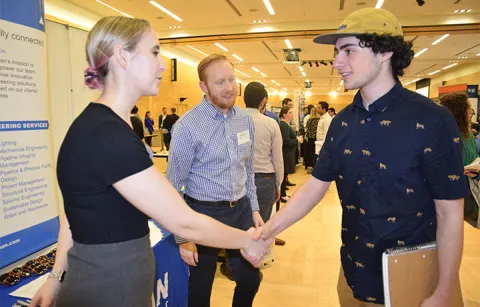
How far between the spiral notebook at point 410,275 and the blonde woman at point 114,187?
2.04ft

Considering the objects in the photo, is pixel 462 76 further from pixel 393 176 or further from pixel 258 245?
pixel 393 176

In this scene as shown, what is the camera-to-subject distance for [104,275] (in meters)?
1.05

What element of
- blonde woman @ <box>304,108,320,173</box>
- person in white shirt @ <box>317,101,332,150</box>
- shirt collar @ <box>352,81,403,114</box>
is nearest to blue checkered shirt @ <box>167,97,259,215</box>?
shirt collar @ <box>352,81,403,114</box>

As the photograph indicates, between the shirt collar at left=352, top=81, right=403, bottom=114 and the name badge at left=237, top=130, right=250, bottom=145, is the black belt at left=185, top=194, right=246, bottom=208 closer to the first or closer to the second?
the name badge at left=237, top=130, right=250, bottom=145

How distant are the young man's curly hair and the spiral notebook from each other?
0.67 metres

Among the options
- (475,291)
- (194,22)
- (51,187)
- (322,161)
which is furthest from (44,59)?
(194,22)

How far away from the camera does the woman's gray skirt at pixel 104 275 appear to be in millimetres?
1045

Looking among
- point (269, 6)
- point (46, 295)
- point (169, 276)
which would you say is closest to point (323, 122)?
point (269, 6)

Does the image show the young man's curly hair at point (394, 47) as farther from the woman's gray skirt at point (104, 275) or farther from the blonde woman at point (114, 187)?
the woman's gray skirt at point (104, 275)

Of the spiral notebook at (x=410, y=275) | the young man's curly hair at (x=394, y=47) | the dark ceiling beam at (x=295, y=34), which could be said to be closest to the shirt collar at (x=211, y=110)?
the young man's curly hair at (x=394, y=47)

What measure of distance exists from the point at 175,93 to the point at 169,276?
1500 cm

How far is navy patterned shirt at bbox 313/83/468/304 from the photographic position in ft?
3.86

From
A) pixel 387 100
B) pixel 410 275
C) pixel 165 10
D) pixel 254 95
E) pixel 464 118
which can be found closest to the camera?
pixel 410 275

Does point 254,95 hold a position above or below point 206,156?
above
